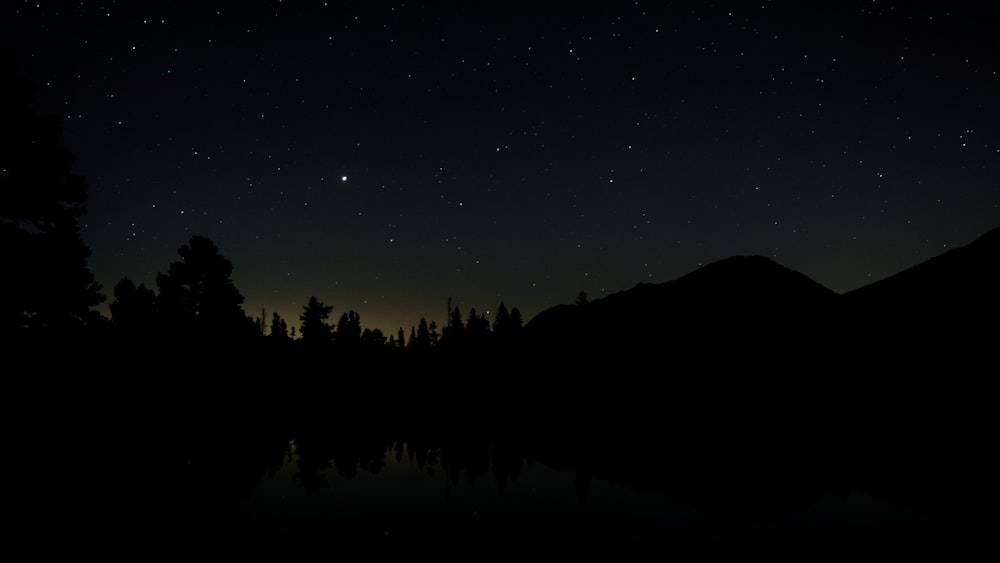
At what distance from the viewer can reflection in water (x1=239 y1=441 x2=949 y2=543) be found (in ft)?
38.5

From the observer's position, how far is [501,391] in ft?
204

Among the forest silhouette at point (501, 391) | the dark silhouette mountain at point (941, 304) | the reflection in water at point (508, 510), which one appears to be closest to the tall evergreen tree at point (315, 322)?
the forest silhouette at point (501, 391)

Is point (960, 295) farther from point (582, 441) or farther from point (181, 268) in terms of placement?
point (181, 268)

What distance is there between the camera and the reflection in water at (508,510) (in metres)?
11.7

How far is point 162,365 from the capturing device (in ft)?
94.5

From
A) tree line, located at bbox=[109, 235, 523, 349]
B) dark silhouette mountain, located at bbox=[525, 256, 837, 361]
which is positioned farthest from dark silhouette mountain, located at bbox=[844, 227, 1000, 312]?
tree line, located at bbox=[109, 235, 523, 349]

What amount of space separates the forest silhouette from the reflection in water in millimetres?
634

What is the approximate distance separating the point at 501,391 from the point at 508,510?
4906cm

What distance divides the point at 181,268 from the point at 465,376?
4634 centimetres

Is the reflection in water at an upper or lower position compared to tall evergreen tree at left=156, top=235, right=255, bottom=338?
lower

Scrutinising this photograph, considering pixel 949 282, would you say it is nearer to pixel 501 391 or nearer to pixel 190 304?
pixel 501 391

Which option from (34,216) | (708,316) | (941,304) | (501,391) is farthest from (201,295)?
(941,304)

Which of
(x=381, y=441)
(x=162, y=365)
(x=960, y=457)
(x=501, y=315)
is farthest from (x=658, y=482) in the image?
(x=501, y=315)

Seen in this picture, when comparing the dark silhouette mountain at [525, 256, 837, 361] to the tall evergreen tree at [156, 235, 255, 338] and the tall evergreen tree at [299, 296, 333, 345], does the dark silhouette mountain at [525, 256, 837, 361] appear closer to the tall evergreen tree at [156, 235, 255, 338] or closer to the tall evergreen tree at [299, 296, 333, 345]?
the tall evergreen tree at [299, 296, 333, 345]
